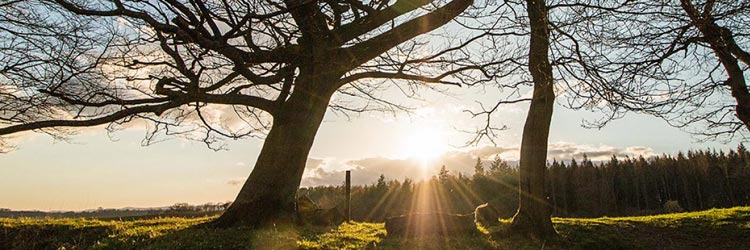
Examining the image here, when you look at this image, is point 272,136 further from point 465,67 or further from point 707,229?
point 707,229

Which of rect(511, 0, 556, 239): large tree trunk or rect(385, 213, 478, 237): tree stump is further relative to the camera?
rect(511, 0, 556, 239): large tree trunk

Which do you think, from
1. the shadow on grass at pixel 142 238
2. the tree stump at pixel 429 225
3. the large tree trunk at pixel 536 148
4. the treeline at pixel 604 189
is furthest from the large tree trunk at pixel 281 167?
the treeline at pixel 604 189

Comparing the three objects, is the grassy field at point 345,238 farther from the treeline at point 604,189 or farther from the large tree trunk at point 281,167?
the treeline at point 604,189

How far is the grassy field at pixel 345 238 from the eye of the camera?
255 inches

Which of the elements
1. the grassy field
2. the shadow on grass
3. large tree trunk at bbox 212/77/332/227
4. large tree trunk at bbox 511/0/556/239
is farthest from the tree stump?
large tree trunk at bbox 212/77/332/227

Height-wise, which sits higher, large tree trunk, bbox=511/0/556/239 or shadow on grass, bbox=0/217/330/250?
large tree trunk, bbox=511/0/556/239

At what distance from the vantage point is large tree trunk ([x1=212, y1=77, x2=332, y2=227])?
8.47 m

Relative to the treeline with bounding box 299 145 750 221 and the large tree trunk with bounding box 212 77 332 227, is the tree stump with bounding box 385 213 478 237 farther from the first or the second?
the treeline with bounding box 299 145 750 221

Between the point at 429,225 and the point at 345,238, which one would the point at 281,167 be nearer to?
the point at 345,238

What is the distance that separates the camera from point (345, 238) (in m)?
7.88

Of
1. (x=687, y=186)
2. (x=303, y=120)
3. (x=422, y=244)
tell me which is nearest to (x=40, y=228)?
(x=303, y=120)

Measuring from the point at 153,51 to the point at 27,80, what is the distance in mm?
2374

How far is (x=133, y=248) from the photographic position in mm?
6078

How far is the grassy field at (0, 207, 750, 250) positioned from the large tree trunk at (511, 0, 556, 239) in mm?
528
